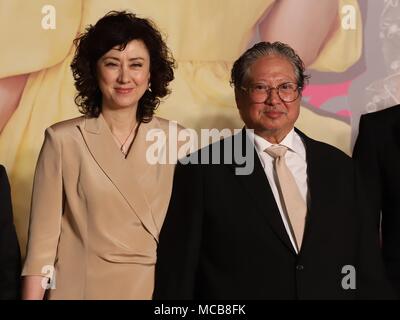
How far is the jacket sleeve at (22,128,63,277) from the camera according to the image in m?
1.93

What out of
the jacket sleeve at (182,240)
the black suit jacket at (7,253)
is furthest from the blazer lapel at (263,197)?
the black suit jacket at (7,253)

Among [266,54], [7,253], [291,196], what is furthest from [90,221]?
[266,54]

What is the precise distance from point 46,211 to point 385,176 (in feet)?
3.14

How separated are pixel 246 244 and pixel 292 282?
0.15 metres

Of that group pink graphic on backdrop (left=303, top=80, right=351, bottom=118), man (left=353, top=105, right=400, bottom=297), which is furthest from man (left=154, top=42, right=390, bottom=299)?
pink graphic on backdrop (left=303, top=80, right=351, bottom=118)

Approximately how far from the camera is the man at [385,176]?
2.12 meters

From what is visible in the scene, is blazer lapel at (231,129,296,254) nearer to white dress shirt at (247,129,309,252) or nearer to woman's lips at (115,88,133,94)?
white dress shirt at (247,129,309,252)

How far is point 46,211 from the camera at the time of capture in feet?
6.34

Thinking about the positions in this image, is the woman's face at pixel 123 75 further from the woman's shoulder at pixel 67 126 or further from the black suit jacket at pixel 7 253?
the black suit jacket at pixel 7 253

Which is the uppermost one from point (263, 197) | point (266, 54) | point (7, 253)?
point (266, 54)

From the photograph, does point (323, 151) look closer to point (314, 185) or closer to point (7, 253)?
point (314, 185)

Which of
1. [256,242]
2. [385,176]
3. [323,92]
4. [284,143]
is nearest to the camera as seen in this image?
[256,242]

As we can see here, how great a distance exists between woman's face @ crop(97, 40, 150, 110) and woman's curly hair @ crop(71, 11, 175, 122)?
2 centimetres

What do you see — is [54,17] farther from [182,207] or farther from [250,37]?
[182,207]
